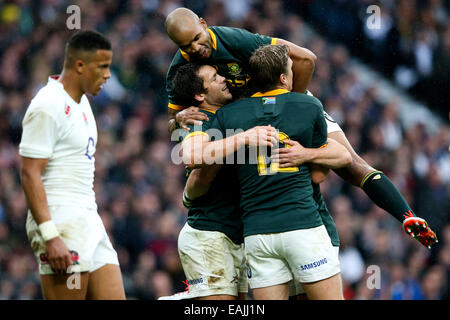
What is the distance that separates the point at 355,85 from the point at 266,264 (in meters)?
8.86

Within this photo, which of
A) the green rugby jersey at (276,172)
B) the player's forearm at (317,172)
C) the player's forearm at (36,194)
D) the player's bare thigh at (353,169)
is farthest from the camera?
the player's bare thigh at (353,169)

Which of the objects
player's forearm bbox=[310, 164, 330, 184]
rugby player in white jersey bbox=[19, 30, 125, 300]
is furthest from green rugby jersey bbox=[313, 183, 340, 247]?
rugby player in white jersey bbox=[19, 30, 125, 300]

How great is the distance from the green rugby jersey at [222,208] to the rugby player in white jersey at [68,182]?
75 cm

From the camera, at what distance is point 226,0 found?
13016 millimetres

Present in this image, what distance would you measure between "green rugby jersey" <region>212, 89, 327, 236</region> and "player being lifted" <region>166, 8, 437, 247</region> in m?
0.41

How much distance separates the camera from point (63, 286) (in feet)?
14.3

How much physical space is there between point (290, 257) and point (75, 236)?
1.42 metres

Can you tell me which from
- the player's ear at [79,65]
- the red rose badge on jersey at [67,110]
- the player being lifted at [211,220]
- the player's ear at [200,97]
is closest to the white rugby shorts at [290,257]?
the player being lifted at [211,220]

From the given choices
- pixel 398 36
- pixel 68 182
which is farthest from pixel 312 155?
pixel 398 36

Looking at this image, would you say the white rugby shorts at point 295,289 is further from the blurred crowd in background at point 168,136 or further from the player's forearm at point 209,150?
the blurred crowd in background at point 168,136

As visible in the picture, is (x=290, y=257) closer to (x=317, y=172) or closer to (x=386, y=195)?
(x=317, y=172)

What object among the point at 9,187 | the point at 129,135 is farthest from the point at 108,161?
the point at 9,187

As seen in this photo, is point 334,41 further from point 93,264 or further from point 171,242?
point 93,264

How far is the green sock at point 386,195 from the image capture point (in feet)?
17.5
